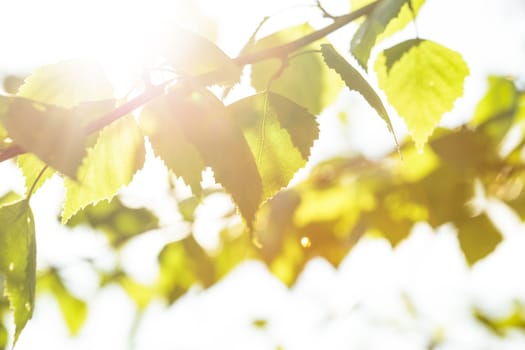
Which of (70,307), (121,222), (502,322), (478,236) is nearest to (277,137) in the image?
(478,236)

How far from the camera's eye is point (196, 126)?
556 mm

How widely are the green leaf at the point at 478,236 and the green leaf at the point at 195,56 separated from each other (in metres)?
0.88

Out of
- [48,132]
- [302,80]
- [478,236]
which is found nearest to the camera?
[48,132]

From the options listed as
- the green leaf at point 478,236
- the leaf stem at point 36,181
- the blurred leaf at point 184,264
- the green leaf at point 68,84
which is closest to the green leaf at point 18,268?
the leaf stem at point 36,181

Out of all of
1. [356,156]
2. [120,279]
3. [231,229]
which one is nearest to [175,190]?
[231,229]

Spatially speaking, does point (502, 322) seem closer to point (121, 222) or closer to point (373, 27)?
point (121, 222)

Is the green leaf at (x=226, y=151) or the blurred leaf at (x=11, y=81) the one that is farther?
the blurred leaf at (x=11, y=81)

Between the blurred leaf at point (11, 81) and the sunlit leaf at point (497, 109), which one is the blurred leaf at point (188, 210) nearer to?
the blurred leaf at point (11, 81)

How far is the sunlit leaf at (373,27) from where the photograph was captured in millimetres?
667

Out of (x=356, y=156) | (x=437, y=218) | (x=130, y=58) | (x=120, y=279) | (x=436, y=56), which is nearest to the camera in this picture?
(x=130, y=58)

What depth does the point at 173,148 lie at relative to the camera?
63 cm

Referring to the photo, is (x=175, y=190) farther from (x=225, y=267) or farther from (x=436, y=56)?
(x=436, y=56)

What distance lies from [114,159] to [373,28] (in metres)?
0.34

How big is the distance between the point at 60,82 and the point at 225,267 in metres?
1.16
